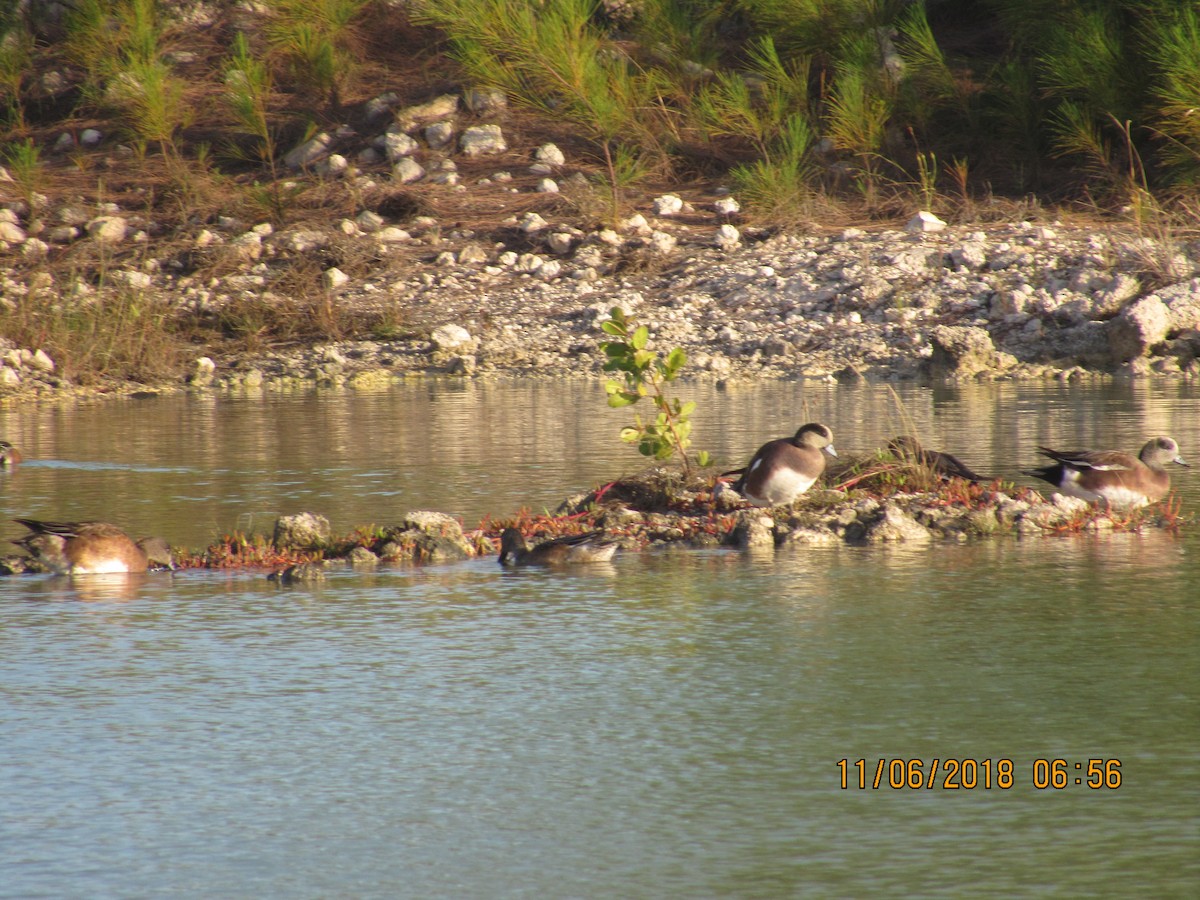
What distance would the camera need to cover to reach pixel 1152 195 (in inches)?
883

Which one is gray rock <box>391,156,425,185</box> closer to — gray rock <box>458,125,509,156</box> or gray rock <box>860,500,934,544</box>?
gray rock <box>458,125,509,156</box>

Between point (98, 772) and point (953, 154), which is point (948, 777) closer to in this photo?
point (98, 772)

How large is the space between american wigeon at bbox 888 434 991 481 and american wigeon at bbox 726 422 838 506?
29.6 inches

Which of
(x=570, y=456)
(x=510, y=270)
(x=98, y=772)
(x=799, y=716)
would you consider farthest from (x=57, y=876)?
(x=510, y=270)

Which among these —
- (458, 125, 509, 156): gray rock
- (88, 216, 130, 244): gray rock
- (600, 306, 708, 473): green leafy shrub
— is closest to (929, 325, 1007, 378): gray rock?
(458, 125, 509, 156): gray rock

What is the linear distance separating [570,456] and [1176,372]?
938 centimetres

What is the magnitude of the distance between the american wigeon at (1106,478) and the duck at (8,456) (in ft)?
23.3

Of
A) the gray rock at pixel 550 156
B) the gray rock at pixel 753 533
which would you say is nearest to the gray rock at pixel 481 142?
the gray rock at pixel 550 156

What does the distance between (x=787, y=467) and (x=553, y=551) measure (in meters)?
1.26

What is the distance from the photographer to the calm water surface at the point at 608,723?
3627mm

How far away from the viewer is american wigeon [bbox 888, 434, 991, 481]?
28.7 ft

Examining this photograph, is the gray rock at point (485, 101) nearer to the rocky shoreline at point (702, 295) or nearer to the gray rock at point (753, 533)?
the rocky shoreline at point (702, 295)
